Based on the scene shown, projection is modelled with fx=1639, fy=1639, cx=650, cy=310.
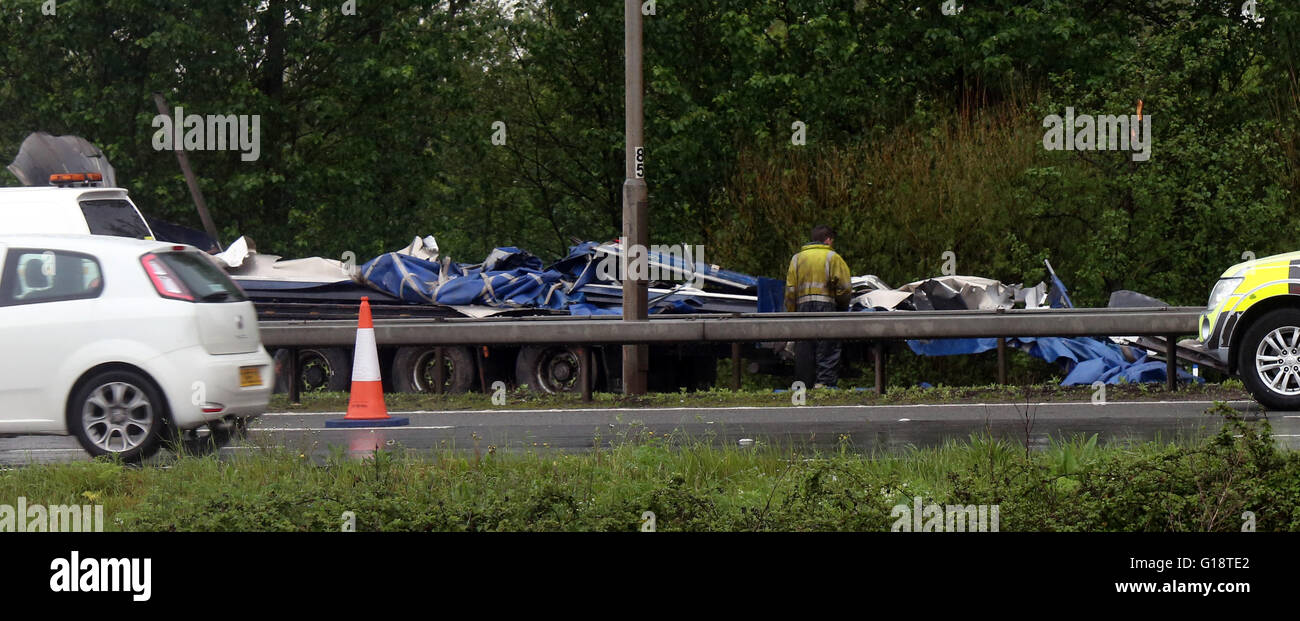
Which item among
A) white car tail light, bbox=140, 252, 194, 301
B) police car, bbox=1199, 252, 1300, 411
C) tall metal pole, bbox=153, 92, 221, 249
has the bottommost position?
police car, bbox=1199, 252, 1300, 411

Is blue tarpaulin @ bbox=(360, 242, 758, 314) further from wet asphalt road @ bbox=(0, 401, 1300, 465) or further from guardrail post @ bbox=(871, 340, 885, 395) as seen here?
wet asphalt road @ bbox=(0, 401, 1300, 465)

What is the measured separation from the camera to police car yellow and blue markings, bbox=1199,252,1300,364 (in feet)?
42.2

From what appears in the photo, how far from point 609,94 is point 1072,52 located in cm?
900

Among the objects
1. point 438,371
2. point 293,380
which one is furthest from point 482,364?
point 293,380

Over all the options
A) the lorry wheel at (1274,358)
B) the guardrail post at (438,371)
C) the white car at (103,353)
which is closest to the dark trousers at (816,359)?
the guardrail post at (438,371)

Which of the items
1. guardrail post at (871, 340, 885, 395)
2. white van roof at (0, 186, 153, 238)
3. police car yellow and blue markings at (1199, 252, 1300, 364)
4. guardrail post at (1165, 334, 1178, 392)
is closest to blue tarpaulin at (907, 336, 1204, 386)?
guardrail post at (1165, 334, 1178, 392)

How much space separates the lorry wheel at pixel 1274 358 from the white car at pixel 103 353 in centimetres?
786

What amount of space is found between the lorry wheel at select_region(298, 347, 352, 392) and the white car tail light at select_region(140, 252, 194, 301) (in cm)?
670

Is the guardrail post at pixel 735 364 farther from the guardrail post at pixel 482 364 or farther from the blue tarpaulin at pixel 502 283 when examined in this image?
the guardrail post at pixel 482 364

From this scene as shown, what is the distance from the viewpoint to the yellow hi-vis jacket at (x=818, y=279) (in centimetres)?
1673

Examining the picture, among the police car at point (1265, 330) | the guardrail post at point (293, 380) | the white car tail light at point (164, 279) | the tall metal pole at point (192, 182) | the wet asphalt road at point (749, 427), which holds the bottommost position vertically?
the wet asphalt road at point (749, 427)

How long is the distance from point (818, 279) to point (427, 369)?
4282 mm

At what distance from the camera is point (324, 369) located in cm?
1769

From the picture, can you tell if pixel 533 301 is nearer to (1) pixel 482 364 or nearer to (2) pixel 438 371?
(1) pixel 482 364
